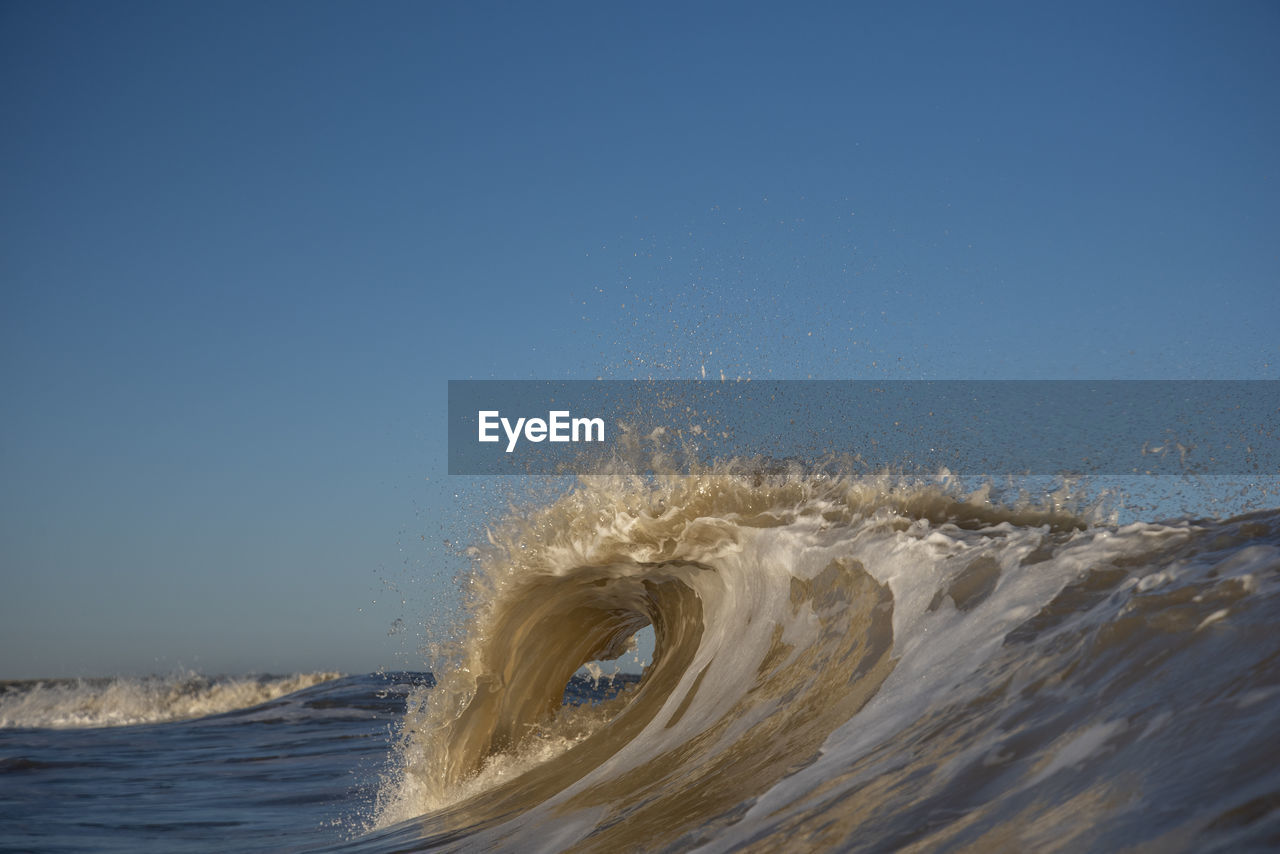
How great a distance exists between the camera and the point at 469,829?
4.44 metres

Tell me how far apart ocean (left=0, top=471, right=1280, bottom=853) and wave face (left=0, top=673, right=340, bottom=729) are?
47.1 ft

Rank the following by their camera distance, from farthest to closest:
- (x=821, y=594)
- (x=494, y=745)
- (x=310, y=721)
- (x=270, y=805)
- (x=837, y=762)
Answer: (x=310, y=721), (x=270, y=805), (x=494, y=745), (x=821, y=594), (x=837, y=762)

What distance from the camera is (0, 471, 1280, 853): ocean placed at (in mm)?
1949

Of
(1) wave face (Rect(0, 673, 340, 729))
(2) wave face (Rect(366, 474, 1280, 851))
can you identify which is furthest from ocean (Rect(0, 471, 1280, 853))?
(1) wave face (Rect(0, 673, 340, 729))

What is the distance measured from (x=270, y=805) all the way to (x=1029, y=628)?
324 inches

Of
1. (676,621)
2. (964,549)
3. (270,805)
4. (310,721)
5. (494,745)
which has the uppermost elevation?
(964,549)

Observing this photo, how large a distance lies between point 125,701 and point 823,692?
25988 mm

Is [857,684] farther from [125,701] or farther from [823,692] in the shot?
[125,701]

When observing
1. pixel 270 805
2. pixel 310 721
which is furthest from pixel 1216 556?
pixel 310 721

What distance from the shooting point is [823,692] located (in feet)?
12.0

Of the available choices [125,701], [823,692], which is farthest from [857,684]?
[125,701]

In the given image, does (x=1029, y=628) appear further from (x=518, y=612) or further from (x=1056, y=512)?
(x=518, y=612)

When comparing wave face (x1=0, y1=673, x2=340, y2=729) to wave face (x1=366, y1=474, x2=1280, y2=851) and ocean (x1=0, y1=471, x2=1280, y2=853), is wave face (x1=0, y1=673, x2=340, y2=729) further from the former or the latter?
wave face (x1=366, y1=474, x2=1280, y2=851)

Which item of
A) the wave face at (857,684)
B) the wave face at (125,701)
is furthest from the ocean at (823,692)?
the wave face at (125,701)
